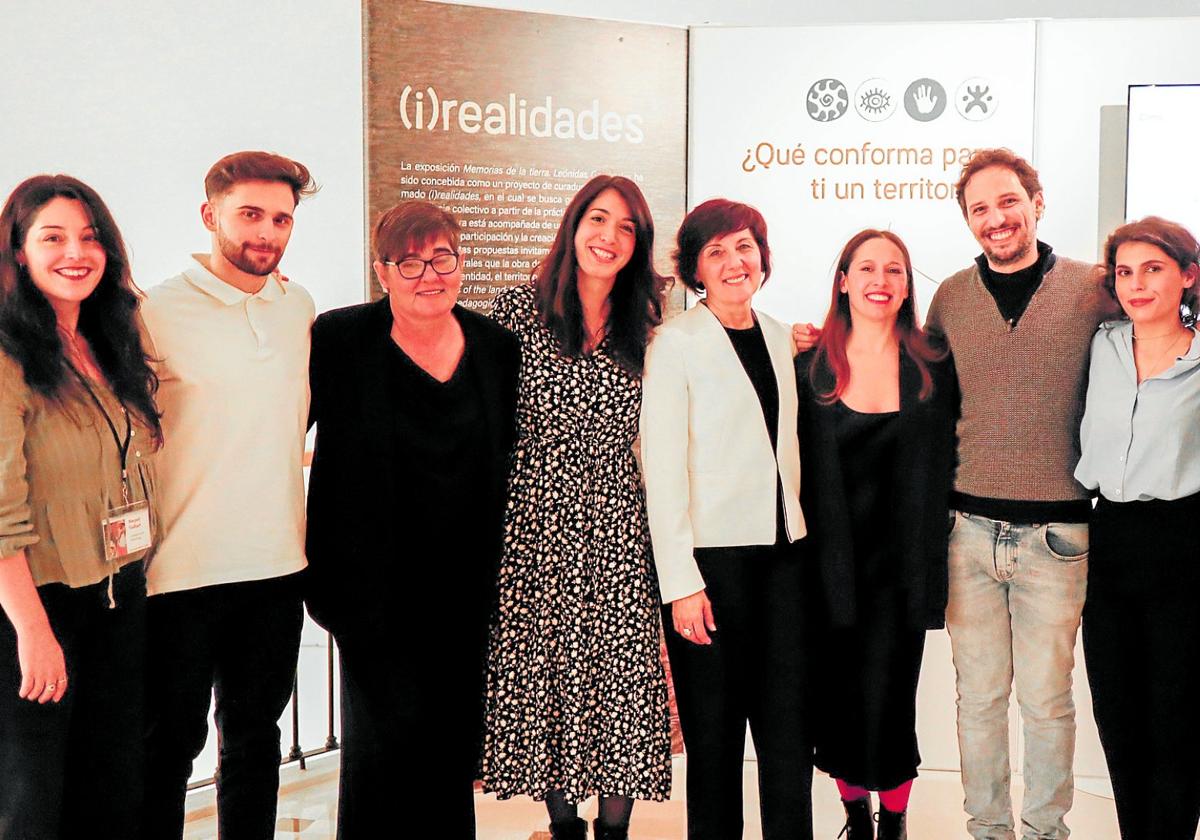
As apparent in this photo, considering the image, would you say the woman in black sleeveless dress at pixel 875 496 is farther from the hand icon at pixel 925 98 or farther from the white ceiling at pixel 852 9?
the white ceiling at pixel 852 9

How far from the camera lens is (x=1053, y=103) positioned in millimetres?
3523

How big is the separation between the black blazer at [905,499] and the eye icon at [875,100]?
1.31 meters

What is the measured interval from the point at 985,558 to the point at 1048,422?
1.21 ft

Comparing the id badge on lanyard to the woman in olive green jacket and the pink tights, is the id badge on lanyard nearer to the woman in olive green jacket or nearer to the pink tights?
the woman in olive green jacket

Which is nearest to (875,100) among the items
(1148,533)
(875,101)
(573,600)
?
(875,101)

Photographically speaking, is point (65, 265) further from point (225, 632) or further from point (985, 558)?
point (985, 558)

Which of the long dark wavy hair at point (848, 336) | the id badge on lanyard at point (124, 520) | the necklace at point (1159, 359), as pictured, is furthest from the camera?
the long dark wavy hair at point (848, 336)

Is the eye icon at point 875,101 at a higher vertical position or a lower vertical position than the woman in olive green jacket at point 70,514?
higher

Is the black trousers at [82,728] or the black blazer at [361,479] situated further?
the black blazer at [361,479]

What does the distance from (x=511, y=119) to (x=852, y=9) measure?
2.69m

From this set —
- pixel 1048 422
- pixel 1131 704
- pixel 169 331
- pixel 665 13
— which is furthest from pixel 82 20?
pixel 1131 704

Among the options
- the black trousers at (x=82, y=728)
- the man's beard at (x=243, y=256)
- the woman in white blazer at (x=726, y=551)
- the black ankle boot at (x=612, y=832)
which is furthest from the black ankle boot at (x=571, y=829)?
the man's beard at (x=243, y=256)

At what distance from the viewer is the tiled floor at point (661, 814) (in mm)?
3131

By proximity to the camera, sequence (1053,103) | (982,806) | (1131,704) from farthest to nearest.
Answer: (1053,103) < (982,806) < (1131,704)
